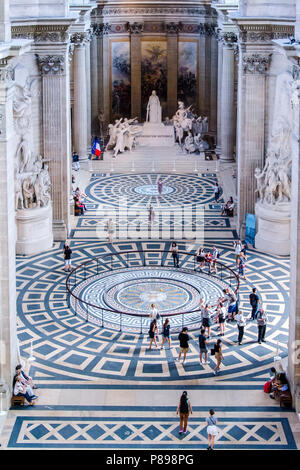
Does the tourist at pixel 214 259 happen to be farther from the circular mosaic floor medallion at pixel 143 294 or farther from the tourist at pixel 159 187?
the tourist at pixel 159 187

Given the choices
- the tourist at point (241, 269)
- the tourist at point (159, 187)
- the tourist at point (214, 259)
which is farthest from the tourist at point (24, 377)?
the tourist at point (159, 187)

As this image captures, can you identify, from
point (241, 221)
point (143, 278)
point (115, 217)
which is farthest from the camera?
point (115, 217)

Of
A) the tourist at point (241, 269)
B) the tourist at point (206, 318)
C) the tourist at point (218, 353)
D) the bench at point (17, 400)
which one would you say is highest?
the tourist at point (241, 269)

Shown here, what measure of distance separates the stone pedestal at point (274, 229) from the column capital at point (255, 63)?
20.3ft

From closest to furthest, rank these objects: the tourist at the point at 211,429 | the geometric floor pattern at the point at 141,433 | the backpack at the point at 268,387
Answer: the tourist at the point at 211,429 → the geometric floor pattern at the point at 141,433 → the backpack at the point at 268,387

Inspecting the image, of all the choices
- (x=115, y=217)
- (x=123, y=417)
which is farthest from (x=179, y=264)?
(x=123, y=417)

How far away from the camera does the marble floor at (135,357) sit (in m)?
21.9

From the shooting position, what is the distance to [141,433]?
2177 centimetres

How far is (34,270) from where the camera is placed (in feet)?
114

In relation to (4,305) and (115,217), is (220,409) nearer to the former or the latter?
(4,305)

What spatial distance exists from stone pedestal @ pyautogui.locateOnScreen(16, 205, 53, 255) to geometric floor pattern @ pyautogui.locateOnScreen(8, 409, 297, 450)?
1487 centimetres

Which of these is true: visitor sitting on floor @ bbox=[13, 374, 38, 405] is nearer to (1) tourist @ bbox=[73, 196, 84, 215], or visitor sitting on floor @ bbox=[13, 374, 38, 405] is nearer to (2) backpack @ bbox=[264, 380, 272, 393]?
(2) backpack @ bbox=[264, 380, 272, 393]

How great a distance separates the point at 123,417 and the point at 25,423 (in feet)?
8.79

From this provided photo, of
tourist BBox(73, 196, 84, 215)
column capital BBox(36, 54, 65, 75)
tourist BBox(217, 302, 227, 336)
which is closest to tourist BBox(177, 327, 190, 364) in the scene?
tourist BBox(217, 302, 227, 336)
